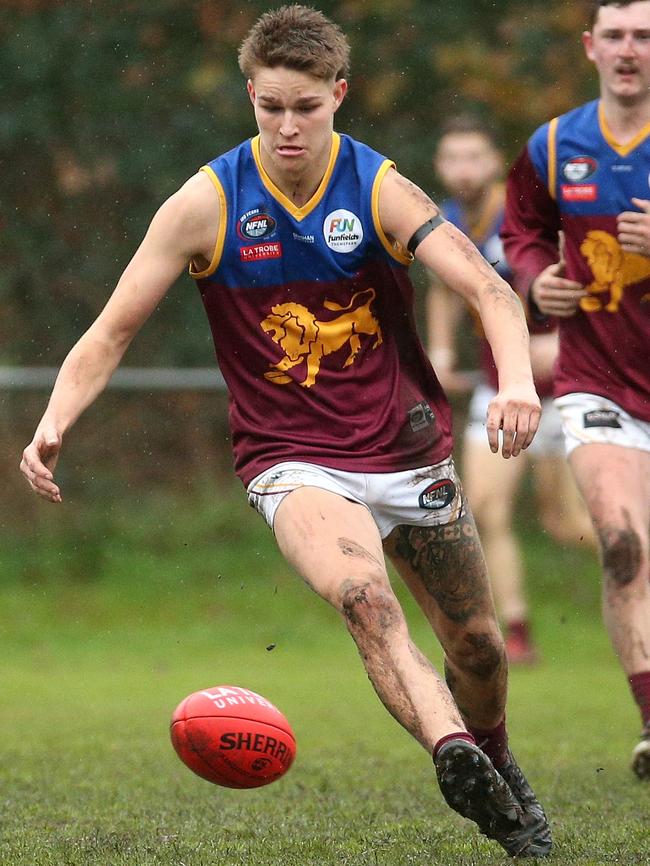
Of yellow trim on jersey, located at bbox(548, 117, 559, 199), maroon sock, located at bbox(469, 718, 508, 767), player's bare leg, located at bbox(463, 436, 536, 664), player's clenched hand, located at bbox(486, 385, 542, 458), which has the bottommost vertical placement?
player's bare leg, located at bbox(463, 436, 536, 664)

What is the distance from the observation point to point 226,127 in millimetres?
15477

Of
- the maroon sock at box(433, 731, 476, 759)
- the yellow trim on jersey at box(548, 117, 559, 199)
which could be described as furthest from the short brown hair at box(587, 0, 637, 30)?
the maroon sock at box(433, 731, 476, 759)

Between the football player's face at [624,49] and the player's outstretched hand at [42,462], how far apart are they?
9.61 feet

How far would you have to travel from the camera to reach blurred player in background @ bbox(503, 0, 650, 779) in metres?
6.41

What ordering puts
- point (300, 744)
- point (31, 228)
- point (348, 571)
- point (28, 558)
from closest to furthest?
point (348, 571) < point (300, 744) < point (28, 558) < point (31, 228)

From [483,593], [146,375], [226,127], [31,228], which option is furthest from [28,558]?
[483,593]

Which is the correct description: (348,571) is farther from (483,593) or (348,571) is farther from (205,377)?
(205,377)

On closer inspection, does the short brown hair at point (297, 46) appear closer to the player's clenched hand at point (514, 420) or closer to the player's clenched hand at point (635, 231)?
the player's clenched hand at point (514, 420)

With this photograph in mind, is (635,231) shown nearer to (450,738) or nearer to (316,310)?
(316,310)

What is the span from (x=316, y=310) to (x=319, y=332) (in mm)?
74

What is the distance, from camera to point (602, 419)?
664cm

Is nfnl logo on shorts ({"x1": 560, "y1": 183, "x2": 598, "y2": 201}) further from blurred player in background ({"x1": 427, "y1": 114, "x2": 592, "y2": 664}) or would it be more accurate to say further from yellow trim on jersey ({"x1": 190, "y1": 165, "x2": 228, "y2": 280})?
blurred player in background ({"x1": 427, "y1": 114, "x2": 592, "y2": 664})

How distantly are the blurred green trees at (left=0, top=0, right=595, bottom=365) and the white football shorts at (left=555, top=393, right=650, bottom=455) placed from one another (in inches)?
342

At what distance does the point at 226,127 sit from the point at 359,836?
11181 millimetres
